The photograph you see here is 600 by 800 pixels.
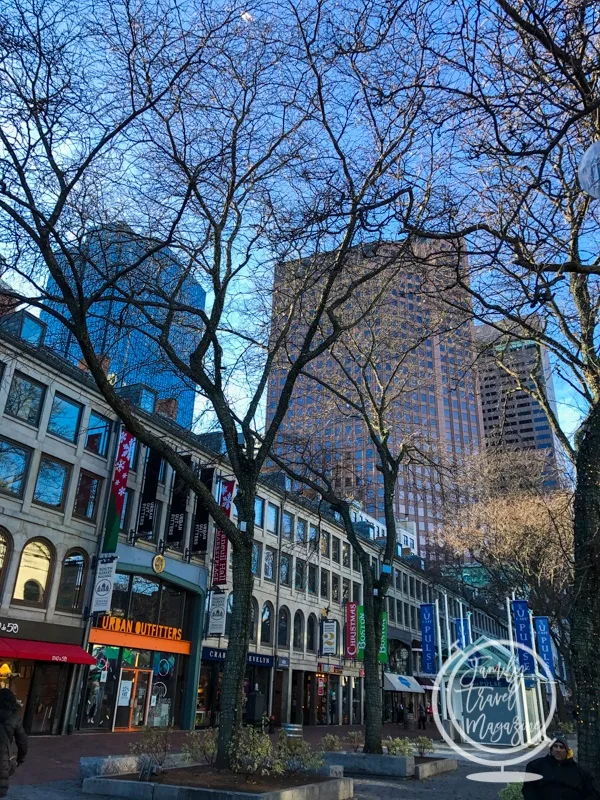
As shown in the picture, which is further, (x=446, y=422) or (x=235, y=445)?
(x=446, y=422)

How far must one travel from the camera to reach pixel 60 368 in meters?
23.2

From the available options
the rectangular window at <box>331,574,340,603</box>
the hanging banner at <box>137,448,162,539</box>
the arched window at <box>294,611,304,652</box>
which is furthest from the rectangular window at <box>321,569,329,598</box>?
the hanging banner at <box>137,448,162,539</box>

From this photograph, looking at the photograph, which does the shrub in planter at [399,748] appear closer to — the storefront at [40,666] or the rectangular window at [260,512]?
the storefront at [40,666]

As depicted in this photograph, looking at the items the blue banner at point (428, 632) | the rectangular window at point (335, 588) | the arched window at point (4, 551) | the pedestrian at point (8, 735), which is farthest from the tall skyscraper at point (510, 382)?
the rectangular window at point (335, 588)

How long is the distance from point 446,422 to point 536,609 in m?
13.8

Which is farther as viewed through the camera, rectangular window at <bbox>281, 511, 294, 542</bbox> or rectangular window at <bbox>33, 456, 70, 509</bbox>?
rectangular window at <bbox>281, 511, 294, 542</bbox>

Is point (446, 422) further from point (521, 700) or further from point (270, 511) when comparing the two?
point (521, 700)

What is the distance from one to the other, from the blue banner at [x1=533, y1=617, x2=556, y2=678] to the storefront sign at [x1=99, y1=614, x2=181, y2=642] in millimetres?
15950

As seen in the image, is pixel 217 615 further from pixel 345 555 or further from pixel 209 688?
pixel 345 555

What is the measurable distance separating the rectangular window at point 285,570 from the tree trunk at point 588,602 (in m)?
30.1

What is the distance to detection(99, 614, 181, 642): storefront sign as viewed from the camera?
24078 mm

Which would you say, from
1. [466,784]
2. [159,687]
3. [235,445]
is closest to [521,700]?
[466,784]

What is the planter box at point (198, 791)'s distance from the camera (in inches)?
315

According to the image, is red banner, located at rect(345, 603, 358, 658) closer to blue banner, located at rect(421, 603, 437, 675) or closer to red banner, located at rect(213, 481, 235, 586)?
blue banner, located at rect(421, 603, 437, 675)
